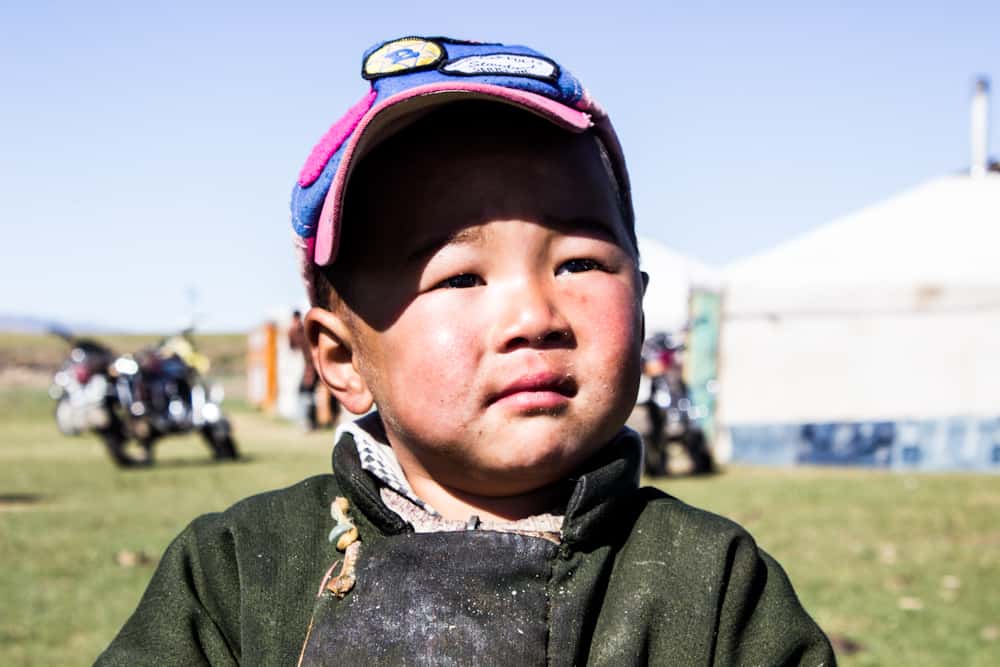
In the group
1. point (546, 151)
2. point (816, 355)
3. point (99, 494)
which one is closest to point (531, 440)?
point (546, 151)

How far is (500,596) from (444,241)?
443mm

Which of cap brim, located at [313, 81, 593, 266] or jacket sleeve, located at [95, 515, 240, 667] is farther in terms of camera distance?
jacket sleeve, located at [95, 515, 240, 667]

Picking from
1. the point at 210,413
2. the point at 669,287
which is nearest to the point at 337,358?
the point at 210,413

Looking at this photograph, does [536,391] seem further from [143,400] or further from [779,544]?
[143,400]

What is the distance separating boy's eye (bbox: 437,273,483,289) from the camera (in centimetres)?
147

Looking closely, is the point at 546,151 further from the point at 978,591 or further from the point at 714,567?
the point at 978,591

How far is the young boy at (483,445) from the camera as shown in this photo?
142 centimetres

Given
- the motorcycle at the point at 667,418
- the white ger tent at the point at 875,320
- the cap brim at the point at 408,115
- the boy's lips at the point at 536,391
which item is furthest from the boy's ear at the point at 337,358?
the white ger tent at the point at 875,320

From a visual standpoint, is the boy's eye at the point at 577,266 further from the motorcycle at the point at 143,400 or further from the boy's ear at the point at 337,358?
the motorcycle at the point at 143,400

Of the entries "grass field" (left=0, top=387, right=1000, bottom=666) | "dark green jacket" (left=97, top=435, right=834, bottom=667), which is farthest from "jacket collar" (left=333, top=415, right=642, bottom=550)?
"grass field" (left=0, top=387, right=1000, bottom=666)

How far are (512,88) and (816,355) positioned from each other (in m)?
11.9

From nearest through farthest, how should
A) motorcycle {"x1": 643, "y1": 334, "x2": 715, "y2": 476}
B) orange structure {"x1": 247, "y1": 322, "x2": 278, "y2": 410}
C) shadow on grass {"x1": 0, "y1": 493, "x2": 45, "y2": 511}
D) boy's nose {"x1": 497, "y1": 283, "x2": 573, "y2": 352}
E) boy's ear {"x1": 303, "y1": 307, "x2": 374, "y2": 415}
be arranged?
boy's nose {"x1": 497, "y1": 283, "x2": 573, "y2": 352}
boy's ear {"x1": 303, "y1": 307, "x2": 374, "y2": 415}
shadow on grass {"x1": 0, "y1": 493, "x2": 45, "y2": 511}
motorcycle {"x1": 643, "y1": 334, "x2": 715, "y2": 476}
orange structure {"x1": 247, "y1": 322, "x2": 278, "y2": 410}

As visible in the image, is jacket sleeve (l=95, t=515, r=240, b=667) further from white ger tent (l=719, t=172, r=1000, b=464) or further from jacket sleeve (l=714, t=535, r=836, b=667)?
white ger tent (l=719, t=172, r=1000, b=464)

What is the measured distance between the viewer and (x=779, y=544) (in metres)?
6.06
